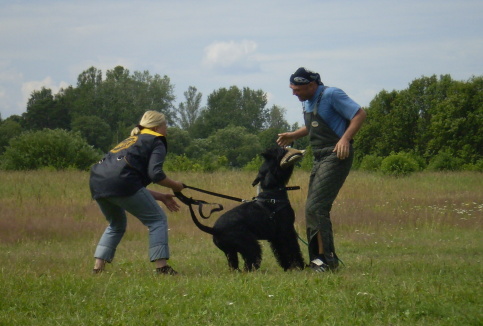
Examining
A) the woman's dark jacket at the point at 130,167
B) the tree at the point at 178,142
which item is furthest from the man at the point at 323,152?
the tree at the point at 178,142

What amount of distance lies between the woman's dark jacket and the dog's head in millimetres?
1031

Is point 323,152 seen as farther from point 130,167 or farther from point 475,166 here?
point 475,166

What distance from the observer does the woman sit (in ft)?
20.1

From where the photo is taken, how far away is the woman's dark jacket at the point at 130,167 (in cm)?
610


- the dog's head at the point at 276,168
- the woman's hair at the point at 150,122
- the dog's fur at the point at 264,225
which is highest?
the woman's hair at the point at 150,122

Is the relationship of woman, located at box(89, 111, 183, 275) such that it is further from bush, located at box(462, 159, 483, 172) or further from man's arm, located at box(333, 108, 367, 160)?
bush, located at box(462, 159, 483, 172)

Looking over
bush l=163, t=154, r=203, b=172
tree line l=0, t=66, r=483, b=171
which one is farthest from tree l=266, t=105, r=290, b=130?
bush l=163, t=154, r=203, b=172

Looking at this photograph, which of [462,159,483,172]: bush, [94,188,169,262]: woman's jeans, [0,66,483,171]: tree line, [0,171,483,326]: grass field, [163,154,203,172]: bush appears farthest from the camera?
[0,66,483,171]: tree line

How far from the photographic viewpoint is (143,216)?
250 inches

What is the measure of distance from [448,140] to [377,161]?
317 inches

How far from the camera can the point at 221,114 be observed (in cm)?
8500

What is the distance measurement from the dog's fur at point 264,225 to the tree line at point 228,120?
819 inches

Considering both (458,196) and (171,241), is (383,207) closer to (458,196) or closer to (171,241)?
(458,196)

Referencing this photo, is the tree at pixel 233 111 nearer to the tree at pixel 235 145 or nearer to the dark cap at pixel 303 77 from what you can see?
the tree at pixel 235 145
